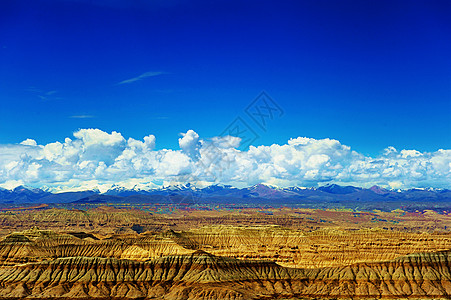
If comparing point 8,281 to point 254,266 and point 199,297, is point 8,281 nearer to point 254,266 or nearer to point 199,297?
point 199,297

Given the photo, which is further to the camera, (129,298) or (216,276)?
(216,276)

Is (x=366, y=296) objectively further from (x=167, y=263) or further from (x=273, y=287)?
(x=167, y=263)

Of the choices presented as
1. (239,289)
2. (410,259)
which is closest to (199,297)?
(239,289)

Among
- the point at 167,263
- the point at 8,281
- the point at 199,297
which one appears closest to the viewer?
the point at 199,297

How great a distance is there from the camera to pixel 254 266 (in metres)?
168

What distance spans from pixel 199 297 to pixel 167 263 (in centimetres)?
2610

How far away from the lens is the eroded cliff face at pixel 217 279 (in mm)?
142625

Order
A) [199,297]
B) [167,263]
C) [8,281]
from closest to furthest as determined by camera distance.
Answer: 1. [199,297]
2. [8,281]
3. [167,263]

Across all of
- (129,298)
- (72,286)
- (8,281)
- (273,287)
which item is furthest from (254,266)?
(8,281)

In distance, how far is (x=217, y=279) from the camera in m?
152

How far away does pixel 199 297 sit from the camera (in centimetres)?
13750

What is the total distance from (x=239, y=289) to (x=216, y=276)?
34.9 ft

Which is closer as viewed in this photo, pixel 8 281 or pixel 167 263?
pixel 8 281

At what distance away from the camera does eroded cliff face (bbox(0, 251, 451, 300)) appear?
143 metres
